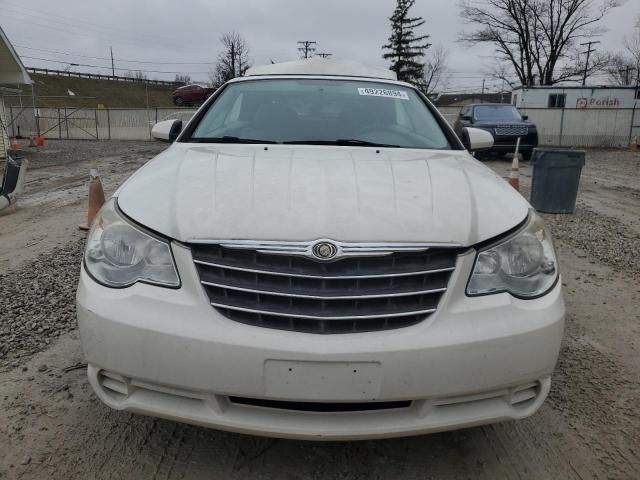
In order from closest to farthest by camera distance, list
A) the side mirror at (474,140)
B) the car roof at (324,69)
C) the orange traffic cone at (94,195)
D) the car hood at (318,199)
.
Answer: the car hood at (318,199) → the side mirror at (474,140) → the car roof at (324,69) → the orange traffic cone at (94,195)

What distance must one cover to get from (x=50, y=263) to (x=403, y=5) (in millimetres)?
50789

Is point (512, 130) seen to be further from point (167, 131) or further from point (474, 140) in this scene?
point (167, 131)

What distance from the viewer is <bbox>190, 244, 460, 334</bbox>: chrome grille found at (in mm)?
1730

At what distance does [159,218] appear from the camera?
6.33 feet

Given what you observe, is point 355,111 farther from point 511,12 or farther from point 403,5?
point 403,5

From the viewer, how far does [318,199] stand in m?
1.96

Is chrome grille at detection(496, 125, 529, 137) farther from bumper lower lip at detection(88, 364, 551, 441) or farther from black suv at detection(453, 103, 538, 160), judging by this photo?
bumper lower lip at detection(88, 364, 551, 441)

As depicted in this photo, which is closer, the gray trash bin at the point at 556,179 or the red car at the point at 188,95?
the gray trash bin at the point at 556,179

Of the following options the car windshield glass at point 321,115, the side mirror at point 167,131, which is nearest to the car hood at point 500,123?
the car windshield glass at point 321,115

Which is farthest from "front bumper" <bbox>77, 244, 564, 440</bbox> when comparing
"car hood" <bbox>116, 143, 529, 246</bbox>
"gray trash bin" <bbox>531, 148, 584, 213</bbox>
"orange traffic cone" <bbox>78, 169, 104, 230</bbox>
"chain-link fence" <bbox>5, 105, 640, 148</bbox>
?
"chain-link fence" <bbox>5, 105, 640, 148</bbox>

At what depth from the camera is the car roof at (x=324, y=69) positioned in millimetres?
3820

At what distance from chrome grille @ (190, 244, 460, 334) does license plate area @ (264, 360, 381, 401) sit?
0.12m

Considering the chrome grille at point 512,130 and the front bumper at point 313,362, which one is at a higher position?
the chrome grille at point 512,130

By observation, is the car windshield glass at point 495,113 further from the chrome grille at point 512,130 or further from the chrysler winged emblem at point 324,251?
the chrysler winged emblem at point 324,251
